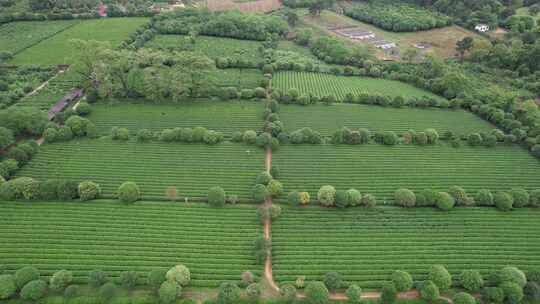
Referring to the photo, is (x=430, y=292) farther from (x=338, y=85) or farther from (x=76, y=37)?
(x=76, y=37)

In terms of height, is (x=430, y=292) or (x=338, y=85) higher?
(x=338, y=85)

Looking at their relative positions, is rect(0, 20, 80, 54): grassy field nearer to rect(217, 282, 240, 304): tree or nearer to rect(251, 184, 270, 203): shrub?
rect(251, 184, 270, 203): shrub

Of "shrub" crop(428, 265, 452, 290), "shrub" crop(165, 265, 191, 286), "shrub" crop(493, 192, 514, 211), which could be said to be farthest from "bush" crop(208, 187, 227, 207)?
"shrub" crop(493, 192, 514, 211)

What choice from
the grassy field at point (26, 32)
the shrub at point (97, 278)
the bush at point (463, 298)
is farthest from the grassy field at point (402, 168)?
the grassy field at point (26, 32)

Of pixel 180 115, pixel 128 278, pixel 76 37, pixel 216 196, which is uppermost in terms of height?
pixel 76 37

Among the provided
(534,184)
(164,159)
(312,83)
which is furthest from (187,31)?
(534,184)

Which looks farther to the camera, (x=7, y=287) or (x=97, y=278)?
(x=97, y=278)

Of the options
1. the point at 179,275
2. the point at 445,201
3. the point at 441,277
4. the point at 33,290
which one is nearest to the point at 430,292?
the point at 441,277
